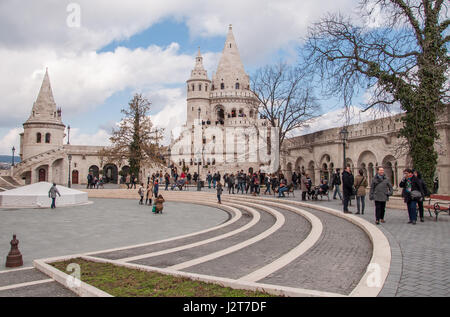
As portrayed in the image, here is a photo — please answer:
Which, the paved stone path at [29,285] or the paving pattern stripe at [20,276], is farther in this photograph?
the paving pattern stripe at [20,276]

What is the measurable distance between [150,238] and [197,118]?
203ft

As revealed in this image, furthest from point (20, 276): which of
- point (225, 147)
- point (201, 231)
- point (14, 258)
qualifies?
point (225, 147)

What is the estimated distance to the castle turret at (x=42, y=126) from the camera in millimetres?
48781

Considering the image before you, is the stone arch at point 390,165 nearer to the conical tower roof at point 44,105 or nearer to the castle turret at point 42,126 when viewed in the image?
the castle turret at point 42,126

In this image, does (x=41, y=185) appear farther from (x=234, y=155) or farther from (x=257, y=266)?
(x=234, y=155)

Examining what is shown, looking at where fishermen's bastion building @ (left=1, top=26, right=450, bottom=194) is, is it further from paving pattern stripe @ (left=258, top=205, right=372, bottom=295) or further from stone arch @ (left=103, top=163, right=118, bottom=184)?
paving pattern stripe @ (left=258, top=205, right=372, bottom=295)

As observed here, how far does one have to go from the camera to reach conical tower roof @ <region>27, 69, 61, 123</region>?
161 feet

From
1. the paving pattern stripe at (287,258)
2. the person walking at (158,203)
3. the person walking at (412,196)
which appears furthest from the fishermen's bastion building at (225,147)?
the person walking at (158,203)

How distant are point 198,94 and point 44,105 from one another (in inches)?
1254

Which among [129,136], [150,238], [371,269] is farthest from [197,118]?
[371,269]

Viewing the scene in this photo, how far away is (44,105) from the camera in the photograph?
49375 mm

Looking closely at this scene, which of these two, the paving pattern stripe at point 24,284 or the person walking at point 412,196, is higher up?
the person walking at point 412,196

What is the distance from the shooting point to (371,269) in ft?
16.4
